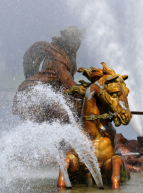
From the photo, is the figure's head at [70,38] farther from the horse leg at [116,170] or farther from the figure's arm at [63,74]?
the horse leg at [116,170]

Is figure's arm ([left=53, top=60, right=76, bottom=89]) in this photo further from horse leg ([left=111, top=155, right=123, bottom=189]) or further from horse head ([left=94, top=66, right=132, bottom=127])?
horse leg ([left=111, top=155, right=123, bottom=189])

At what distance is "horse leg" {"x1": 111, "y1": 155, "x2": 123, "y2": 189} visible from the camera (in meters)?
2.88

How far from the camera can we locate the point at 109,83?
3139 mm

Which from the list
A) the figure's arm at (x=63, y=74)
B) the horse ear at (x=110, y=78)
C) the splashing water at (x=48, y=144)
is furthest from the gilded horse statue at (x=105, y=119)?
the figure's arm at (x=63, y=74)

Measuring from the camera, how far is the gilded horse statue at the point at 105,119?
3.06m

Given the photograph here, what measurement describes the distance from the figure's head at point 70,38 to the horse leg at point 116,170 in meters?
2.88

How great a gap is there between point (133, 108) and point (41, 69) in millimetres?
2352

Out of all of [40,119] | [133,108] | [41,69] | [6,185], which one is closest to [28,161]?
[40,119]

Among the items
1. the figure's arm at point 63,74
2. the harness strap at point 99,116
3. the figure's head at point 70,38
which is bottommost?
the harness strap at point 99,116

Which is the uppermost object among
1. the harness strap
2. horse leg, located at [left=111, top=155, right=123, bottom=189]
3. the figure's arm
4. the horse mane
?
the figure's arm

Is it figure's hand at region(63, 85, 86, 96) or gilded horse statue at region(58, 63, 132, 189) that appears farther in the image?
figure's hand at region(63, 85, 86, 96)

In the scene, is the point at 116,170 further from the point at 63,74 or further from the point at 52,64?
the point at 52,64

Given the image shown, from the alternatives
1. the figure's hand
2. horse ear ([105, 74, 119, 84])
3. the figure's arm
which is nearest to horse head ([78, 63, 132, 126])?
horse ear ([105, 74, 119, 84])

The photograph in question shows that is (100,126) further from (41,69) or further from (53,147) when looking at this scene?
(41,69)
